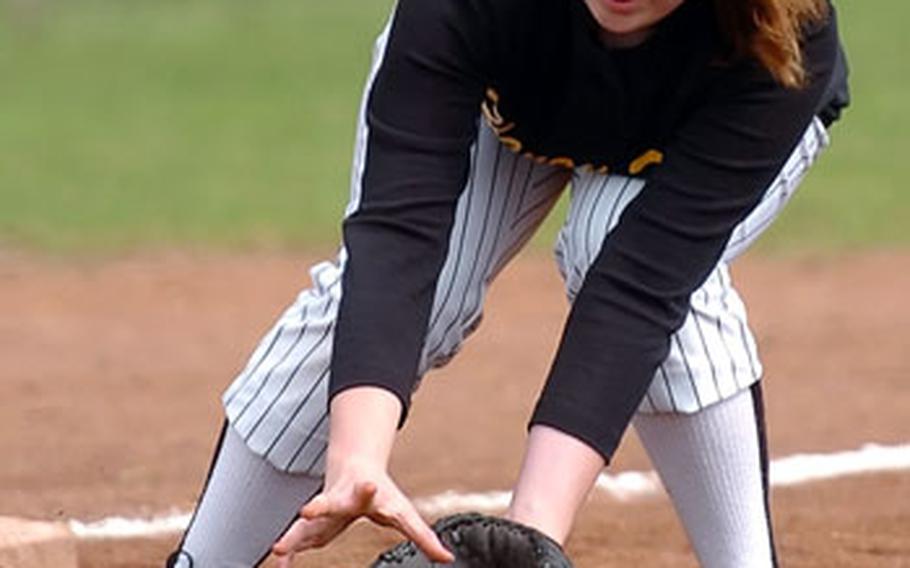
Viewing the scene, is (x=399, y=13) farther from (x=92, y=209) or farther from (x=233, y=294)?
(x=92, y=209)

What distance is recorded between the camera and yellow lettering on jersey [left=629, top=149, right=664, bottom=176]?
3.11 metres

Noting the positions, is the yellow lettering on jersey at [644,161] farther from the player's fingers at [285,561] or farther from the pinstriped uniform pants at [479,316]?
the player's fingers at [285,561]

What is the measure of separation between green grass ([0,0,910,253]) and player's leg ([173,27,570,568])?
465 centimetres

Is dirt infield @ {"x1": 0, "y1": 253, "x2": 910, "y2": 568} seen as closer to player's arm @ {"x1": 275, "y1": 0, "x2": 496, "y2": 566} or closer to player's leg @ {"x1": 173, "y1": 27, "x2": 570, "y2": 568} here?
player's leg @ {"x1": 173, "y1": 27, "x2": 570, "y2": 568}

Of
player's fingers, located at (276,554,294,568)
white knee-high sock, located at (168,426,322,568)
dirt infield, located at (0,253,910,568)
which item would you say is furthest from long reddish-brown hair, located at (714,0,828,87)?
dirt infield, located at (0,253,910,568)

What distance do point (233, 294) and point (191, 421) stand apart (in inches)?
68.2

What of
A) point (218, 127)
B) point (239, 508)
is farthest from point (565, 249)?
point (218, 127)

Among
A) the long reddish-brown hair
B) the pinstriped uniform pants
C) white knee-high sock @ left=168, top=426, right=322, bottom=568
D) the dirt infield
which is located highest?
the long reddish-brown hair

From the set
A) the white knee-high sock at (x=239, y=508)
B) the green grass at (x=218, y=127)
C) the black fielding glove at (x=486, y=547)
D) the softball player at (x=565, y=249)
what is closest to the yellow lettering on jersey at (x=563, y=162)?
the softball player at (x=565, y=249)

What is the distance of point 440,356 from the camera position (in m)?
3.37

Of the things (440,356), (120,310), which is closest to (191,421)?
(120,310)

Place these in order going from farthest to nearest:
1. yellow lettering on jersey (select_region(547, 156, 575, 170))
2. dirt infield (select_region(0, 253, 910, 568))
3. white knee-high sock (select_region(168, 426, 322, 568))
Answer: dirt infield (select_region(0, 253, 910, 568)) < white knee-high sock (select_region(168, 426, 322, 568)) < yellow lettering on jersey (select_region(547, 156, 575, 170))

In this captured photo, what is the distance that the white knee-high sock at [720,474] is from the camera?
3312 millimetres

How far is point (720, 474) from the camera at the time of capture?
11.0 ft
